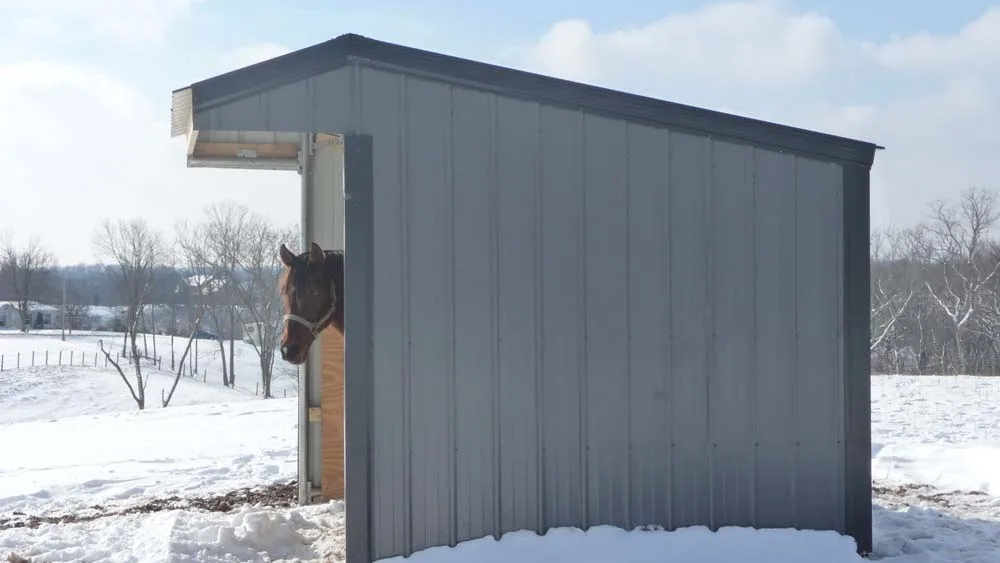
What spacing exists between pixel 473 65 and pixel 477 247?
1036mm

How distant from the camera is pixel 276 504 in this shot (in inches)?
268

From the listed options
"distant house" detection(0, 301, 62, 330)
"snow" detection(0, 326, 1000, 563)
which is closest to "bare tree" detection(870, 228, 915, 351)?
"snow" detection(0, 326, 1000, 563)

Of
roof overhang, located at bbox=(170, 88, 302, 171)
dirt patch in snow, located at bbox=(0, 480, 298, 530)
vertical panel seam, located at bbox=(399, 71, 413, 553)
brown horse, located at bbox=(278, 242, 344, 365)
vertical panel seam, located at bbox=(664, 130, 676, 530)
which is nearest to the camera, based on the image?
vertical panel seam, located at bbox=(399, 71, 413, 553)

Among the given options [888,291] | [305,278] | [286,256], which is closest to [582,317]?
[305,278]

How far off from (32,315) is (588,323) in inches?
2911

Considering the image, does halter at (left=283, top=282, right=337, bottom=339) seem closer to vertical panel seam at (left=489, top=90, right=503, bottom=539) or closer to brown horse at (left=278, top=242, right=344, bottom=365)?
brown horse at (left=278, top=242, right=344, bottom=365)

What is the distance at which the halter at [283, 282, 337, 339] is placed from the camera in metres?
5.11

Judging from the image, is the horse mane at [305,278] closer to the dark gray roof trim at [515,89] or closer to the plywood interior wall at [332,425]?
the plywood interior wall at [332,425]

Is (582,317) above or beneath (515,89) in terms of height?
beneath

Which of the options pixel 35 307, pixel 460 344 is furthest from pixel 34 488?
pixel 35 307

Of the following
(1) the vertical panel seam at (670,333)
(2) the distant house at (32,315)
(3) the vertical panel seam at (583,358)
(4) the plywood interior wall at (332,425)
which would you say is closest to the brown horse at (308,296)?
(4) the plywood interior wall at (332,425)

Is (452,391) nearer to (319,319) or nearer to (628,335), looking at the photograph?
(628,335)

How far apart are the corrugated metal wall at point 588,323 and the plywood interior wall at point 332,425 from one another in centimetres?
231

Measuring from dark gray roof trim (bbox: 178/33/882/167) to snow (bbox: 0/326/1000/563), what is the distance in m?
2.36
